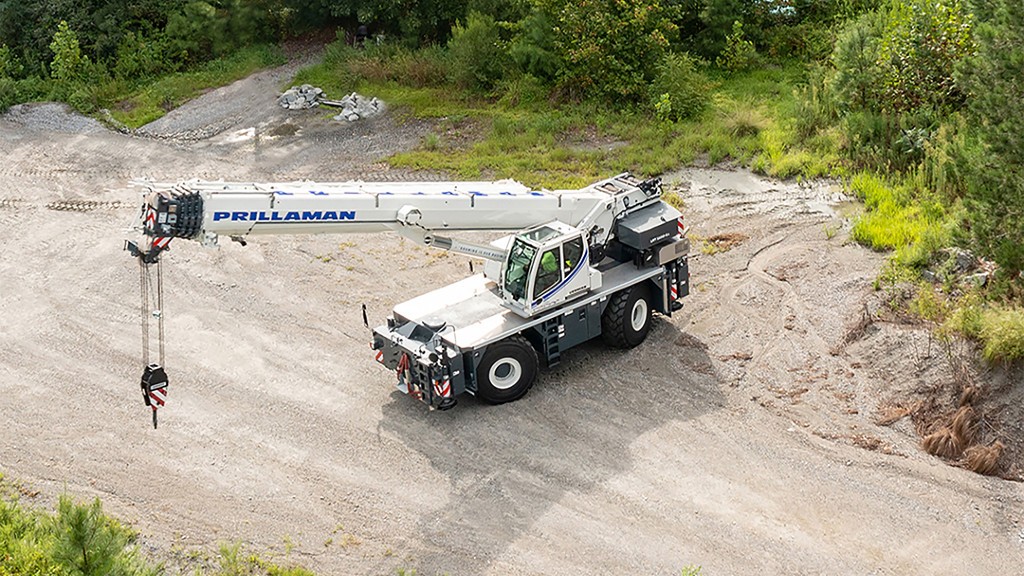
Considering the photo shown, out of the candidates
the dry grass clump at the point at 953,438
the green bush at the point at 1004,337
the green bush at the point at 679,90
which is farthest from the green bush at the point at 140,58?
the dry grass clump at the point at 953,438

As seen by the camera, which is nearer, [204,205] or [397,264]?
[204,205]

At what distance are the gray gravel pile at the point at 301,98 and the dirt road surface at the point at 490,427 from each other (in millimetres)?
8372

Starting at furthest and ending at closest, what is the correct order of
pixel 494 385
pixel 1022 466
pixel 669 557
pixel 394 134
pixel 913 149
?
1. pixel 394 134
2. pixel 913 149
3. pixel 494 385
4. pixel 1022 466
5. pixel 669 557

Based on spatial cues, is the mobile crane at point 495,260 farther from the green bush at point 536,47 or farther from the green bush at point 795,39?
the green bush at point 795,39

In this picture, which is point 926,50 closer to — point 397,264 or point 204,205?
point 397,264

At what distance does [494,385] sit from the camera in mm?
16938

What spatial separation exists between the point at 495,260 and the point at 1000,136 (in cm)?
750

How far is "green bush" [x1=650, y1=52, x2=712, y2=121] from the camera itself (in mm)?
28281

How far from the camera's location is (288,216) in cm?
1482

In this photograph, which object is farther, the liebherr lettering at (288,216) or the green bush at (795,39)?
the green bush at (795,39)

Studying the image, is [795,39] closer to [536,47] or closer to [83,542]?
[536,47]

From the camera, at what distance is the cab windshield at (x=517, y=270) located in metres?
17.0

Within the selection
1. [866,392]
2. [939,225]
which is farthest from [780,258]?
[866,392]

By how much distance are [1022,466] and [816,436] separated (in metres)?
2.70
